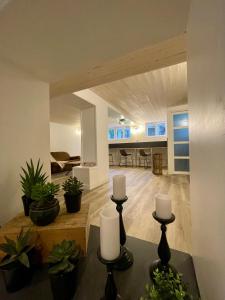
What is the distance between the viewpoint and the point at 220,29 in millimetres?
412

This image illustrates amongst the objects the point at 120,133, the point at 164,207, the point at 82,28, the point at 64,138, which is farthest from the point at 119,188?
the point at 120,133

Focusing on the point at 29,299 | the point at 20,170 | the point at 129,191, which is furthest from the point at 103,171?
the point at 29,299

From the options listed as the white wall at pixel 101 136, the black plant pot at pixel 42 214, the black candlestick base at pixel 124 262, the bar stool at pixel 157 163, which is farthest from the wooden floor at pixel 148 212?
the bar stool at pixel 157 163

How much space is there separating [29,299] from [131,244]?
73cm

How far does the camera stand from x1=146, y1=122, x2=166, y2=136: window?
7.76 m

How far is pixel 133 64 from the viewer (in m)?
1.98

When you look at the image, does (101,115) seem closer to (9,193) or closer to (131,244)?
(9,193)

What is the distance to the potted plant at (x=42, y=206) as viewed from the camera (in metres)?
0.98

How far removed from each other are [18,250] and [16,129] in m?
1.07

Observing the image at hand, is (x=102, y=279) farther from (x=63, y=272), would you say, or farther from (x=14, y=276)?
(x=14, y=276)

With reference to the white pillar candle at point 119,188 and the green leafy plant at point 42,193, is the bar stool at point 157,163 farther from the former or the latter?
the green leafy plant at point 42,193

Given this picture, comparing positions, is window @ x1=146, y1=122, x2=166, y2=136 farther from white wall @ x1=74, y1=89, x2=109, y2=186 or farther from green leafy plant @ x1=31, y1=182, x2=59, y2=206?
green leafy plant @ x1=31, y1=182, x2=59, y2=206

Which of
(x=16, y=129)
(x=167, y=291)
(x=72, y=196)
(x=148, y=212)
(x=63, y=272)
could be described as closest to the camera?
(x=167, y=291)

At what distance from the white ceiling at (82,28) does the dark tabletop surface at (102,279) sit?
1609 mm
